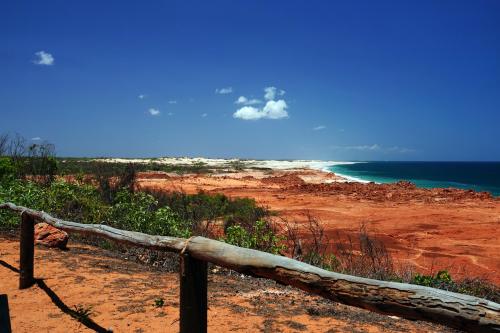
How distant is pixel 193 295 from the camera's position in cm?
297

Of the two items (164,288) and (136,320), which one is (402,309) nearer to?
(136,320)

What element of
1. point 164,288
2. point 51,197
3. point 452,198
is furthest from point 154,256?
point 452,198

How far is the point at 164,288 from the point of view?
19.3 ft

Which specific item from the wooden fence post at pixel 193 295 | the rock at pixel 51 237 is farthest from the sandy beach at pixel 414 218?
the rock at pixel 51 237

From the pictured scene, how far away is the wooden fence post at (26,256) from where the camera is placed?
5617 mm

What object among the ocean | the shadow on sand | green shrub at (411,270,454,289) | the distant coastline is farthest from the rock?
the ocean

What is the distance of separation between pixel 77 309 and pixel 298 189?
81.2ft

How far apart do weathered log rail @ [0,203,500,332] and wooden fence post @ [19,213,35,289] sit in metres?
2.74

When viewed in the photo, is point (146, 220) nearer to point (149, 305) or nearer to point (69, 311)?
point (149, 305)

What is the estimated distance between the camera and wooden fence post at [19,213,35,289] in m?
5.62

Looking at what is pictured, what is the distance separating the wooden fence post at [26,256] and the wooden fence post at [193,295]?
3.64m

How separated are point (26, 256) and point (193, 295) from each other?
3.76 metres

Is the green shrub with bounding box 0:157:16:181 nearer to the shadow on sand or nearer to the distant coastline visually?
the shadow on sand

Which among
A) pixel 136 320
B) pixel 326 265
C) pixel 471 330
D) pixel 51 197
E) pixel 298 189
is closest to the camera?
pixel 471 330
